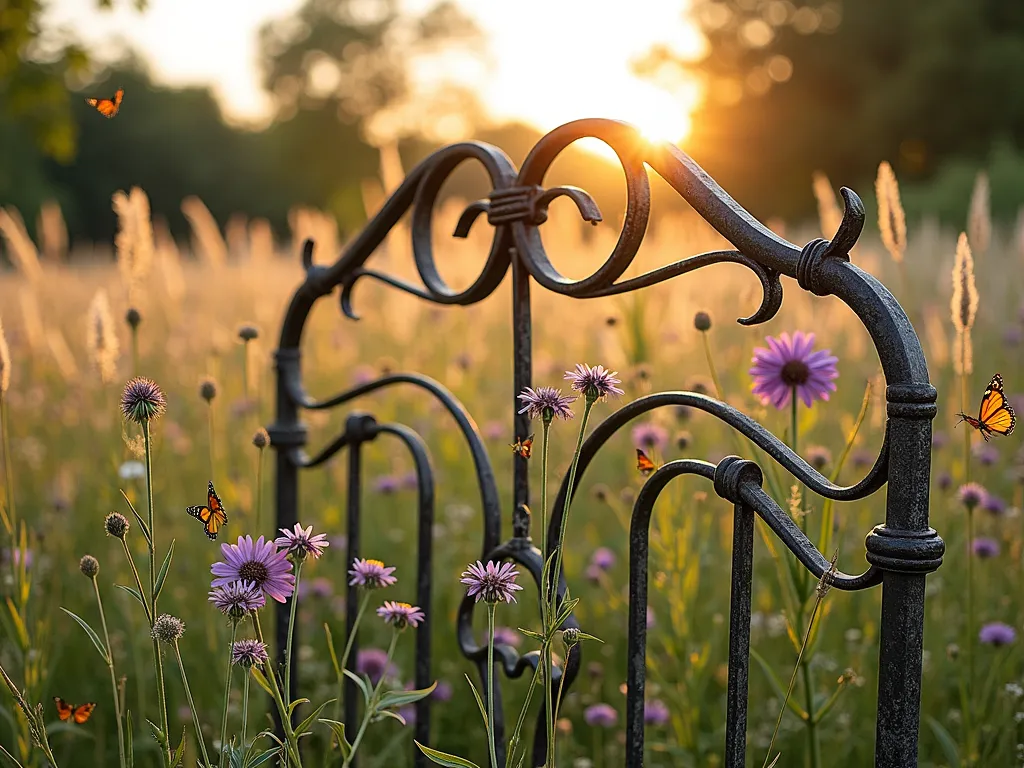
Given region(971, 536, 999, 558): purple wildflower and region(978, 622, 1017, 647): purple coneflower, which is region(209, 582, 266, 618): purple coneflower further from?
region(971, 536, 999, 558): purple wildflower

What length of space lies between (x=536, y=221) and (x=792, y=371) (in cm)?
36

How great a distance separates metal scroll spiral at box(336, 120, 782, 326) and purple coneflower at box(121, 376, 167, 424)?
16.9 inches

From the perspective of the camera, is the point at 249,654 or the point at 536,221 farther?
the point at 536,221

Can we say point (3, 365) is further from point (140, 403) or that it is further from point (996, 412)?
point (996, 412)

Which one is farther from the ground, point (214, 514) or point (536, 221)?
point (536, 221)

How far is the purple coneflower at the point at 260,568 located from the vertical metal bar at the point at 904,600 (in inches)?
19.5

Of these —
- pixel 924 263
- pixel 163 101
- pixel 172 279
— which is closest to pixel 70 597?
pixel 172 279

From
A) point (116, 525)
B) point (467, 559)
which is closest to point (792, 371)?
point (116, 525)

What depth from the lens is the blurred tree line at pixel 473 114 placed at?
16.2m

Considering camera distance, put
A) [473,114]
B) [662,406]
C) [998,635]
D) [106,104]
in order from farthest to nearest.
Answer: [473,114] → [998,635] → [106,104] → [662,406]

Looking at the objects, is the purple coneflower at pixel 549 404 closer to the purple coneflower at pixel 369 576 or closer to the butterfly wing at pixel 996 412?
the purple coneflower at pixel 369 576

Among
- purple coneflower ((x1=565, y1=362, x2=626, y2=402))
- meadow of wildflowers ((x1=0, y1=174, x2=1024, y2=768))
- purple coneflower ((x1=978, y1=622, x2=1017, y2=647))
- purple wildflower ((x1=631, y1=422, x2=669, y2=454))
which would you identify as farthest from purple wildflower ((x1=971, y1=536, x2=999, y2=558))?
purple coneflower ((x1=565, y1=362, x2=626, y2=402))

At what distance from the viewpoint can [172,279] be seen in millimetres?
2645

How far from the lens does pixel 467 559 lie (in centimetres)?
231
